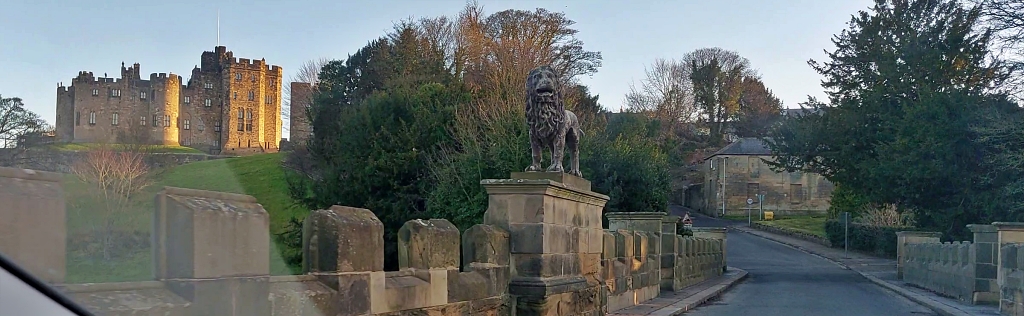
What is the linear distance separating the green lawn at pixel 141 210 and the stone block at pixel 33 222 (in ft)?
1.07

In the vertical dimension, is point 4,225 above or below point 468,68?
below

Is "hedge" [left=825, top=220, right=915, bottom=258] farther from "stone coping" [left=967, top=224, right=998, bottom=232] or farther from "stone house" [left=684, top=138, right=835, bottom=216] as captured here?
"stone house" [left=684, top=138, right=835, bottom=216]

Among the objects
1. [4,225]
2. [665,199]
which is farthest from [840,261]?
[4,225]

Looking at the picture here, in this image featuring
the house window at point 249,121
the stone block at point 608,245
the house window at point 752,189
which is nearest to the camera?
the stone block at point 608,245

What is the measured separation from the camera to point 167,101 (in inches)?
468

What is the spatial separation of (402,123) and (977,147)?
1846cm

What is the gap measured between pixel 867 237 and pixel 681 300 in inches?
1118

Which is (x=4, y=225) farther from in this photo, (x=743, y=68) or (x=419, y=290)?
(x=743, y=68)

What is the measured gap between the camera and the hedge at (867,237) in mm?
39531

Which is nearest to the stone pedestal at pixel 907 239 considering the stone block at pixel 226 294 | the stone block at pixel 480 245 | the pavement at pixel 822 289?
the pavement at pixel 822 289

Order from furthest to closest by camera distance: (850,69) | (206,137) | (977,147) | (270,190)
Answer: (850,69), (977,147), (270,190), (206,137)

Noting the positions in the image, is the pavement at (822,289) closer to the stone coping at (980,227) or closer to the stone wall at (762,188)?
the stone coping at (980,227)

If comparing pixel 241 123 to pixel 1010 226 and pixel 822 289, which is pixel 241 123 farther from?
pixel 1010 226

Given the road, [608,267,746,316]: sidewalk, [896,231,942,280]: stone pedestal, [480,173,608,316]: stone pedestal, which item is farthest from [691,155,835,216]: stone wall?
[480,173,608,316]: stone pedestal
